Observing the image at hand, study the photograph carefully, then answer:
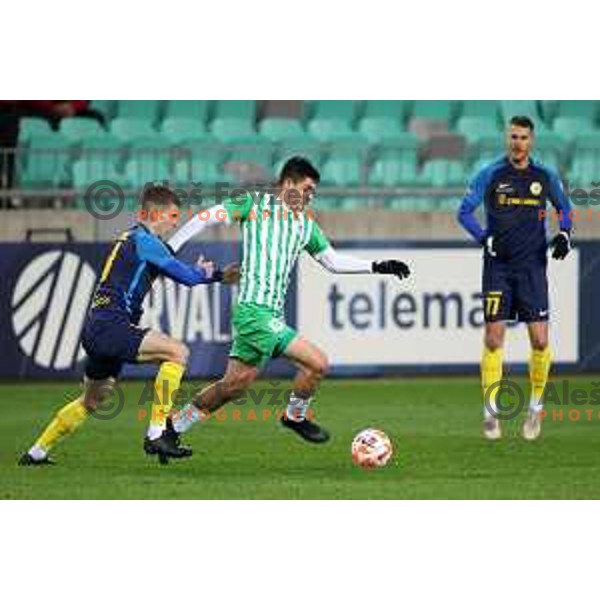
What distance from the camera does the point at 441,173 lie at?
24.1 m

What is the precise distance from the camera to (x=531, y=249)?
16594 mm

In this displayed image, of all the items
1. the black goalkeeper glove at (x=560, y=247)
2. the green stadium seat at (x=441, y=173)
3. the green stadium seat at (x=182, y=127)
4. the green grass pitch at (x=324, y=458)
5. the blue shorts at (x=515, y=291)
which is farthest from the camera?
the green stadium seat at (x=182, y=127)

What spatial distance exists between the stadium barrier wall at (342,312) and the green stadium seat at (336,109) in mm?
4646

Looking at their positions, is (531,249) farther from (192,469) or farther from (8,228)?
(8,228)

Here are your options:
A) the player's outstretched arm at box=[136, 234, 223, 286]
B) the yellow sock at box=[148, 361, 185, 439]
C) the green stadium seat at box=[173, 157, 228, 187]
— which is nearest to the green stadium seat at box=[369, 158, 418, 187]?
the green stadium seat at box=[173, 157, 228, 187]

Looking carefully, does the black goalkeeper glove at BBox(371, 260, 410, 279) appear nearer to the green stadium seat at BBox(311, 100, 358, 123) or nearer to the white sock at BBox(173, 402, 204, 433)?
the white sock at BBox(173, 402, 204, 433)

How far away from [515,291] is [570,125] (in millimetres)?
9880

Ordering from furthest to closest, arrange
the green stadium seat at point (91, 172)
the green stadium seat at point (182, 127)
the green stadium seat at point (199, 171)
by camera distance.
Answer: the green stadium seat at point (182, 127) < the green stadium seat at point (199, 171) < the green stadium seat at point (91, 172)

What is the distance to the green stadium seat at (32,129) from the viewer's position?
23625mm

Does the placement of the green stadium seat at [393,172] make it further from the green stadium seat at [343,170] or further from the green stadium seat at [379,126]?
the green stadium seat at [379,126]

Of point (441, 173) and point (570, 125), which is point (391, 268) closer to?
point (441, 173)

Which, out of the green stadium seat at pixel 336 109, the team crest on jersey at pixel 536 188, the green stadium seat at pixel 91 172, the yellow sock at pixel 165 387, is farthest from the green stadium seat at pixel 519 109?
the yellow sock at pixel 165 387

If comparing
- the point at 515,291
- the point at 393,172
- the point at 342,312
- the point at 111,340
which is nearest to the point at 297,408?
the point at 111,340
